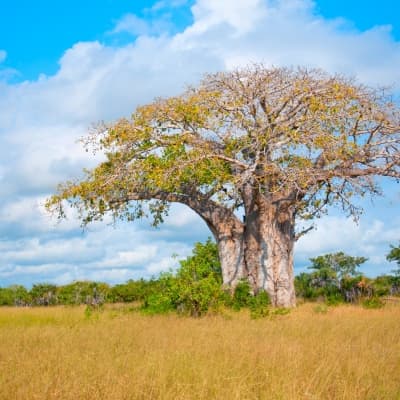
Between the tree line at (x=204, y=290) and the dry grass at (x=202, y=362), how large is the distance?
4521 millimetres

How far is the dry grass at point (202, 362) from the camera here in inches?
295

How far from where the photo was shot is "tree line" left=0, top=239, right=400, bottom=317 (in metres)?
19.5

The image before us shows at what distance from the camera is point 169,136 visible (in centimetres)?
2178

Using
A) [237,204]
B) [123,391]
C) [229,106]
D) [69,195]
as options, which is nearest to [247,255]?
[237,204]

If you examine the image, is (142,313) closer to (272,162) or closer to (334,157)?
(272,162)

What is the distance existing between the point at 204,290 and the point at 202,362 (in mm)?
10056

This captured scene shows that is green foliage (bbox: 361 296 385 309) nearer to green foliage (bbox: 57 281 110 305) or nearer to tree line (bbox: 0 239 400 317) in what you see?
tree line (bbox: 0 239 400 317)

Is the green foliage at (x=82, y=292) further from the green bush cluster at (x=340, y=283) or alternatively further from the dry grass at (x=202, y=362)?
the dry grass at (x=202, y=362)

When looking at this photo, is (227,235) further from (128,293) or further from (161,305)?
(128,293)

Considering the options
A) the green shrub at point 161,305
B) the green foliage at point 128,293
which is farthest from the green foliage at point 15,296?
the green shrub at point 161,305

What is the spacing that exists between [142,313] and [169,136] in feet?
20.7

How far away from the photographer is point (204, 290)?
19156 millimetres

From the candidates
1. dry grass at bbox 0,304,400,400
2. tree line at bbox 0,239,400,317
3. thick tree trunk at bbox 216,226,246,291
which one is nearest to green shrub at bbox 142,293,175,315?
tree line at bbox 0,239,400,317

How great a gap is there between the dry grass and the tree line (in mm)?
4521
